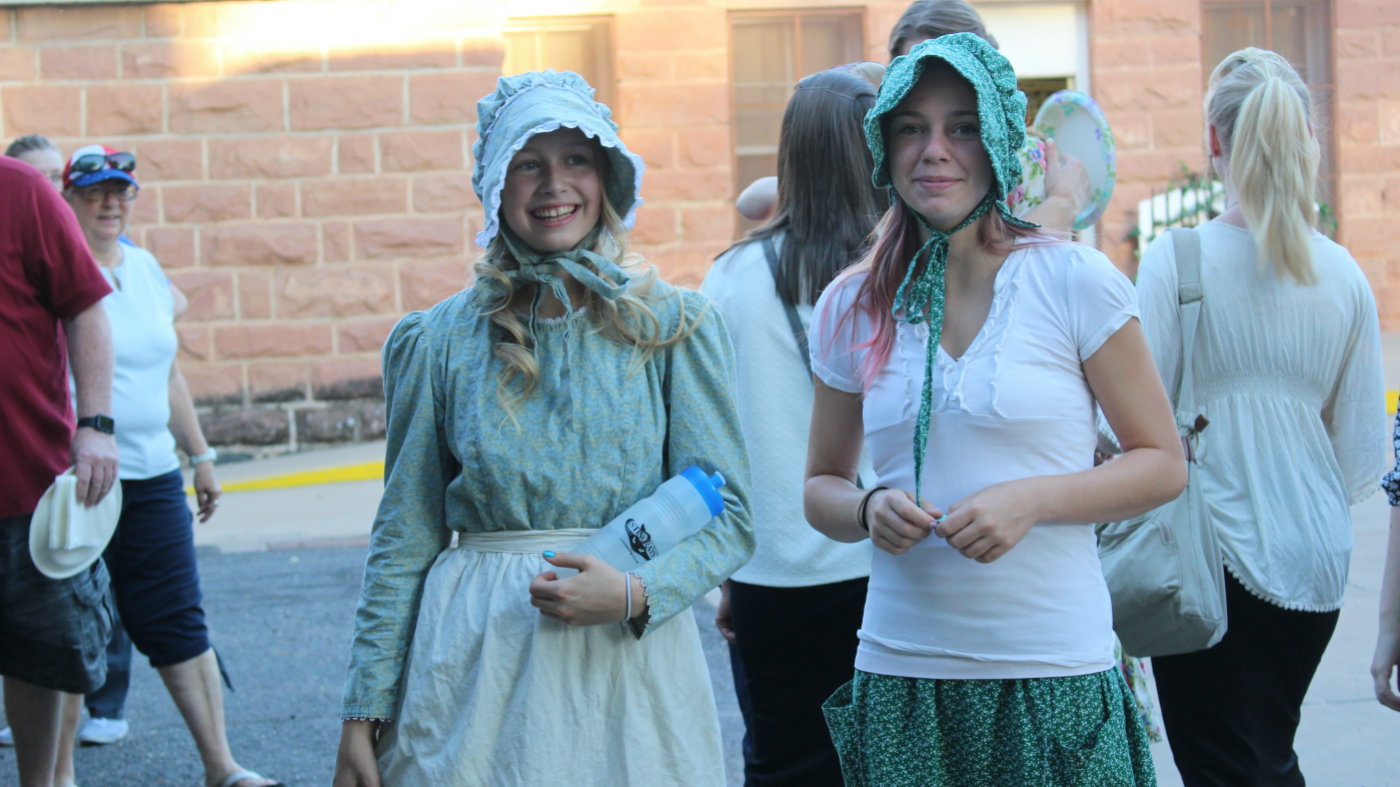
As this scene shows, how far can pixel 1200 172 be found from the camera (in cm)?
1211

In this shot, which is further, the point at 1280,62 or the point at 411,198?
the point at 411,198

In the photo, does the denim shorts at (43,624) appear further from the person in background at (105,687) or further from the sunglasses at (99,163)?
the sunglasses at (99,163)

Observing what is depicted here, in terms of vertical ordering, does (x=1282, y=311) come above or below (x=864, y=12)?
below

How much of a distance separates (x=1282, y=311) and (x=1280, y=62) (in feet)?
1.77

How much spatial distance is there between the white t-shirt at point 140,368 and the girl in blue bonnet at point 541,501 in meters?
2.43

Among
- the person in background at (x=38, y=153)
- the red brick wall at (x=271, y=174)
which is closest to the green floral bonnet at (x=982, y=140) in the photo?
the person in background at (x=38, y=153)

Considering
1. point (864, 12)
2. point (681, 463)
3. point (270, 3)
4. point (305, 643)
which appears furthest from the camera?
point (864, 12)

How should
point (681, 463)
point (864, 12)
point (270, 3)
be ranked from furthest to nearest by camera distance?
point (864, 12) → point (270, 3) → point (681, 463)

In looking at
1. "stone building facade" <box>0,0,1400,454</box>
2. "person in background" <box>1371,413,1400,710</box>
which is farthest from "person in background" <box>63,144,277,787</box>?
"stone building facade" <box>0,0,1400,454</box>

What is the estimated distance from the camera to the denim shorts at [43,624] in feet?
12.7

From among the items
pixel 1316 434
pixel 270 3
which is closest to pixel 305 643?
pixel 1316 434

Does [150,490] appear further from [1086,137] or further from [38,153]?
[1086,137]

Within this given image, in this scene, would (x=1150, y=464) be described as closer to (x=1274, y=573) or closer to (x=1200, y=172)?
(x=1274, y=573)

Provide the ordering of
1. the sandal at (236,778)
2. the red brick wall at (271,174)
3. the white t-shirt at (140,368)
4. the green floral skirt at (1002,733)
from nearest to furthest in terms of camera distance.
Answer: the green floral skirt at (1002,733), the sandal at (236,778), the white t-shirt at (140,368), the red brick wall at (271,174)
